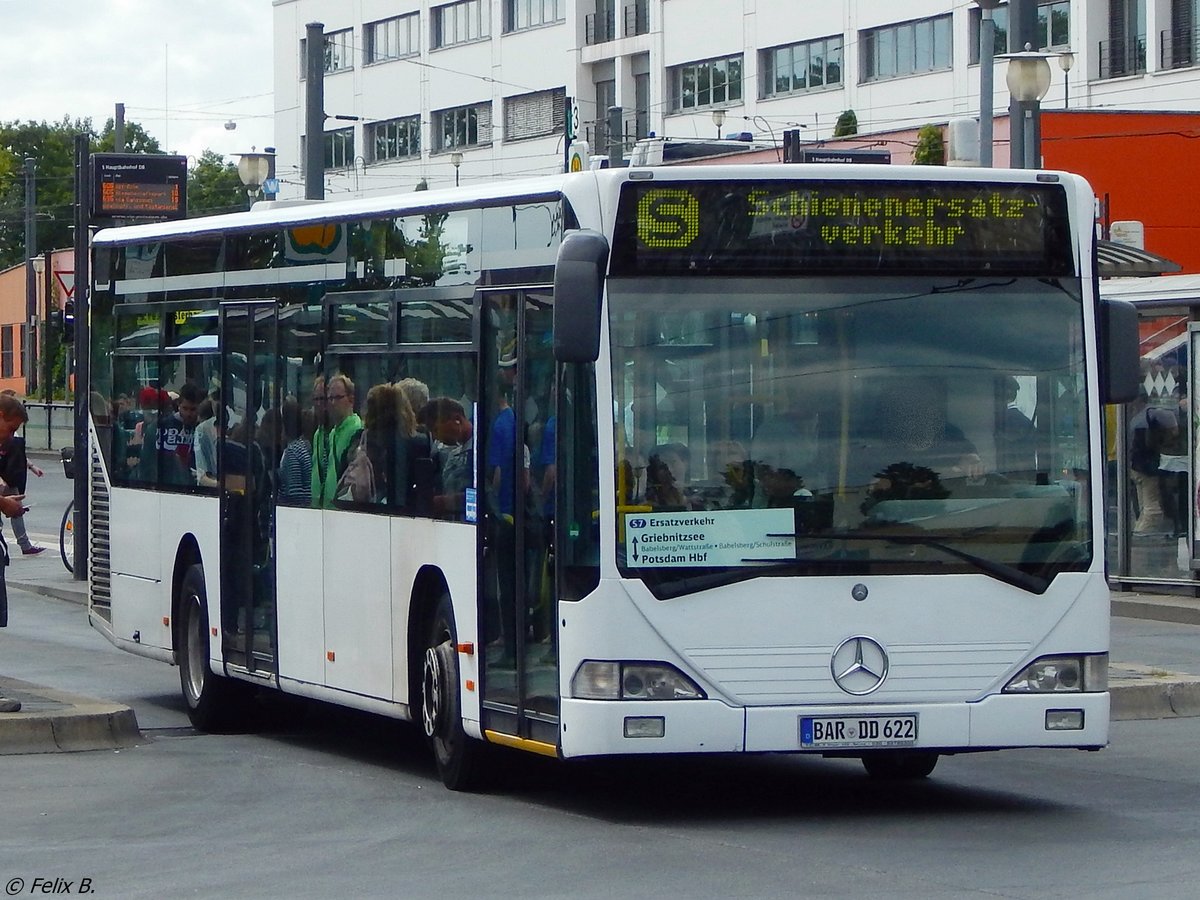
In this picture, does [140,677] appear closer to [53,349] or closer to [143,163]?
[143,163]

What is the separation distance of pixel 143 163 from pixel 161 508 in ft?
40.3

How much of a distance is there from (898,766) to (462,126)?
77.3 meters

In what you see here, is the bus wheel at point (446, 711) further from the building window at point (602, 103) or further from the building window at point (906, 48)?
the building window at point (602, 103)

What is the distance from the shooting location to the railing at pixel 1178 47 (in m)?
60.0

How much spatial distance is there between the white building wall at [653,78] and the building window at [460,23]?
1.30 ft

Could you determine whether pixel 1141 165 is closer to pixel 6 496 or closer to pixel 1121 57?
pixel 1121 57

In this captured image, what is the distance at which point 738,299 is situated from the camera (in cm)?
977

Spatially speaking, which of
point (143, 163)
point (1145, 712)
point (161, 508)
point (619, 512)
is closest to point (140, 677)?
point (161, 508)

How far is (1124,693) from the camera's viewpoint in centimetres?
1449

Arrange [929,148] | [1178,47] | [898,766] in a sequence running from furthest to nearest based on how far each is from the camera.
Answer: [1178,47]
[929,148]
[898,766]

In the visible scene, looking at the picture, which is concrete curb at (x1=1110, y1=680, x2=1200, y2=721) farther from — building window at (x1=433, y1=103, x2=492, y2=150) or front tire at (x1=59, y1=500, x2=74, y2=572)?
building window at (x1=433, y1=103, x2=492, y2=150)

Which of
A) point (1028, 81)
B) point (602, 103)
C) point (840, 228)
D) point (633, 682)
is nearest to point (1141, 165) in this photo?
point (1028, 81)

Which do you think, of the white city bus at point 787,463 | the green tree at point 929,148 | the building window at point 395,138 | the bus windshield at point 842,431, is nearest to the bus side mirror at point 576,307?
the white city bus at point 787,463

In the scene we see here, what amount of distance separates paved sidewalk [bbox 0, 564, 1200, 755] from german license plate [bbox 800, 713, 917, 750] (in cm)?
455
